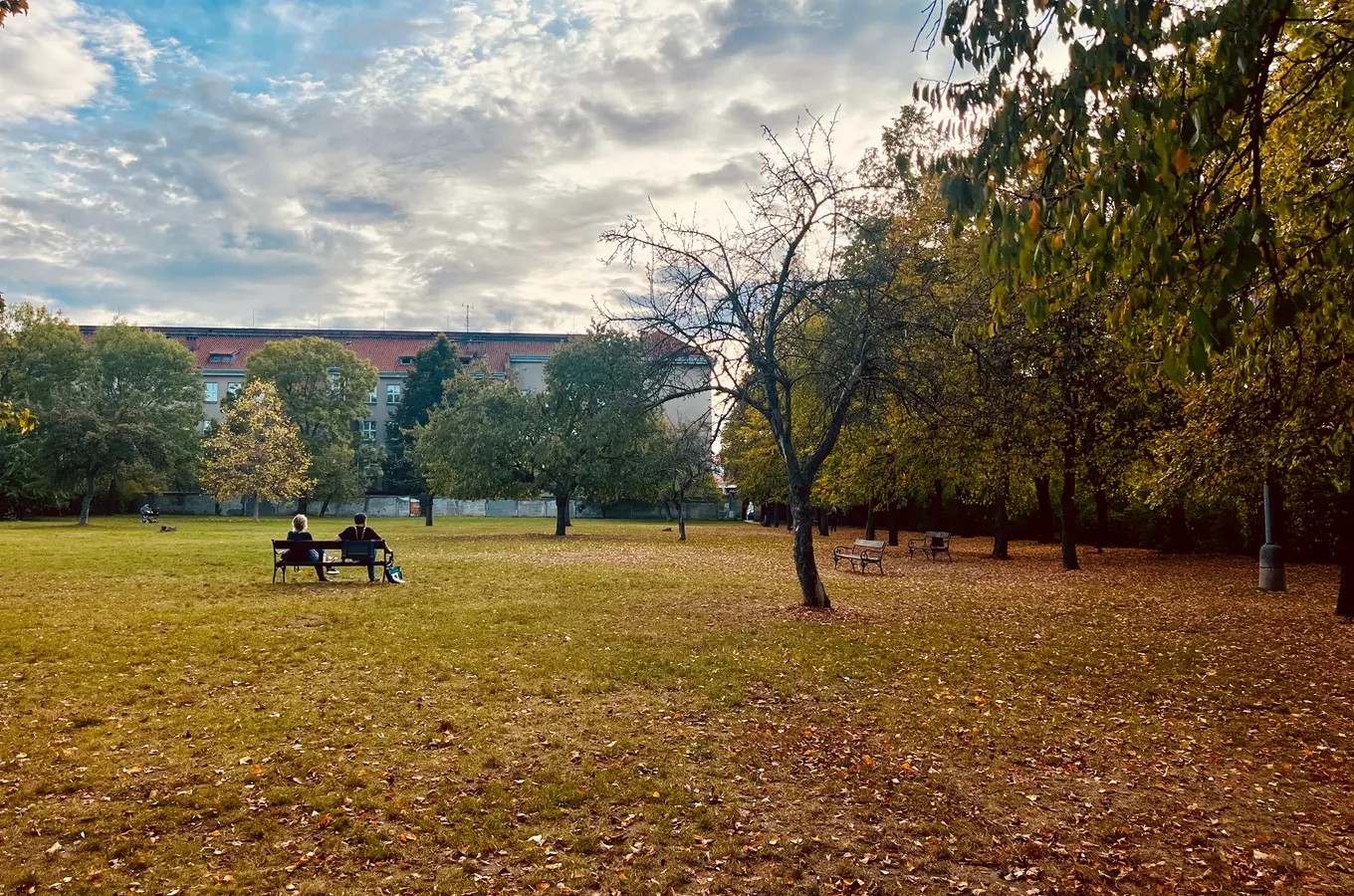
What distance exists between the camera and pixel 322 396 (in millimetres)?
65750

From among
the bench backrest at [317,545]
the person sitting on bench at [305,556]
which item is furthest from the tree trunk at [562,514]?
the person sitting on bench at [305,556]

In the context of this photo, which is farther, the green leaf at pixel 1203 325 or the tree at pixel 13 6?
the tree at pixel 13 6

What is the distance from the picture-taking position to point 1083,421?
73.2 ft

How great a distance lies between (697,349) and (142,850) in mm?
11282

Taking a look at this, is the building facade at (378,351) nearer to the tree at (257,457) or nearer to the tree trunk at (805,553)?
the tree at (257,457)

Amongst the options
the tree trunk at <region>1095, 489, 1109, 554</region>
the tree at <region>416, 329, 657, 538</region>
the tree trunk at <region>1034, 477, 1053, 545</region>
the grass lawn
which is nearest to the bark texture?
the tree trunk at <region>1034, 477, 1053, 545</region>

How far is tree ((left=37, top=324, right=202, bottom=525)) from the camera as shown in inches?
1748

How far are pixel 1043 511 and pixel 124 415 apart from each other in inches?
1819

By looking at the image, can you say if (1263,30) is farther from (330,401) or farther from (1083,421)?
(330,401)

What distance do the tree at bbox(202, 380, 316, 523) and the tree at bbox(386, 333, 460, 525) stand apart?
14447 mm

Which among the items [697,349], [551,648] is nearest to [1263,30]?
[551,648]

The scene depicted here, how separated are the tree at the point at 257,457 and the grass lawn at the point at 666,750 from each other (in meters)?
40.1

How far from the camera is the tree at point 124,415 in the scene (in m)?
44.4

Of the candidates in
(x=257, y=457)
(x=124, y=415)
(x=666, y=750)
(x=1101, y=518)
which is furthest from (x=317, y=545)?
(x=257, y=457)
